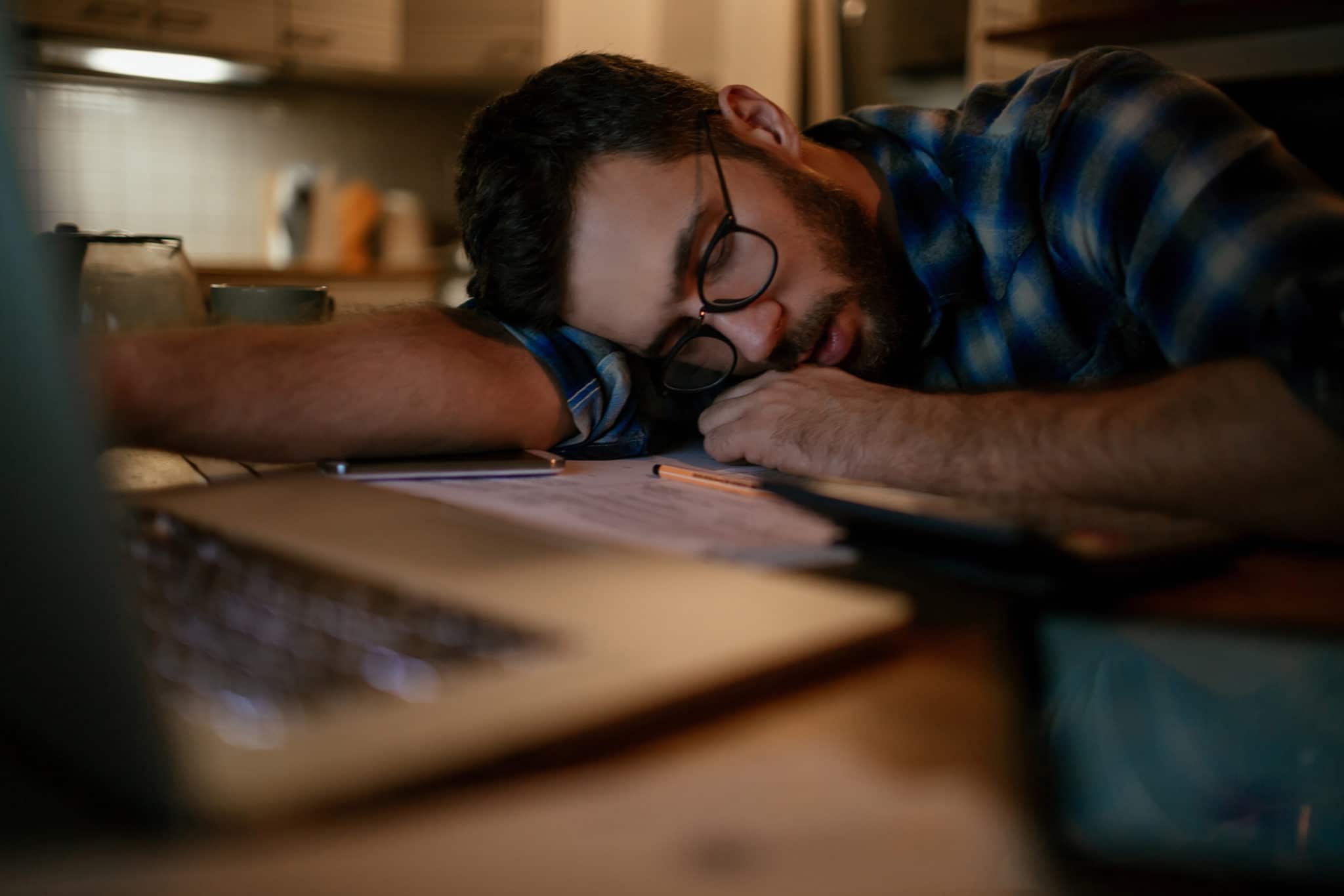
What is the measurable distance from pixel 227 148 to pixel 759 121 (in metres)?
2.92

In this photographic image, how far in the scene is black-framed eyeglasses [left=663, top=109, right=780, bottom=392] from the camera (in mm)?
1110

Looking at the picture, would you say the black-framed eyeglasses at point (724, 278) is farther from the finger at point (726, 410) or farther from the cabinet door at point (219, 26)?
the cabinet door at point (219, 26)

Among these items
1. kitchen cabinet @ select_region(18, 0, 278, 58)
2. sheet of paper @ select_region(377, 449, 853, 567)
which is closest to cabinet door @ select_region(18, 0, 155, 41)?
kitchen cabinet @ select_region(18, 0, 278, 58)

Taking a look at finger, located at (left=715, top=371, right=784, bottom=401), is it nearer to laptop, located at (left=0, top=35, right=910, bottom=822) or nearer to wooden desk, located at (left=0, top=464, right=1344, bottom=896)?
laptop, located at (left=0, top=35, right=910, bottom=822)

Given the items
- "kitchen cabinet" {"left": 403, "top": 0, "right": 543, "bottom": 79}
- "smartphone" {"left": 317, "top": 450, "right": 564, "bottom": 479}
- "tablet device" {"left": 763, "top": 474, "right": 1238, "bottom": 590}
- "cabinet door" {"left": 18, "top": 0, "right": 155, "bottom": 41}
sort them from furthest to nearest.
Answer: "kitchen cabinet" {"left": 403, "top": 0, "right": 543, "bottom": 79}, "cabinet door" {"left": 18, "top": 0, "right": 155, "bottom": 41}, "smartphone" {"left": 317, "top": 450, "right": 564, "bottom": 479}, "tablet device" {"left": 763, "top": 474, "right": 1238, "bottom": 590}

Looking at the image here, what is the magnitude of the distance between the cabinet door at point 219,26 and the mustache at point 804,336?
2.77m

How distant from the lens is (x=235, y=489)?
2.13 ft

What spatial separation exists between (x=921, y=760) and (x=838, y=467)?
A: 56 cm

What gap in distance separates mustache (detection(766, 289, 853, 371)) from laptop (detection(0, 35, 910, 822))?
65 centimetres

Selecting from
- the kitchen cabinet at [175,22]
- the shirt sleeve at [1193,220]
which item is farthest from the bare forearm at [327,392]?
the kitchen cabinet at [175,22]

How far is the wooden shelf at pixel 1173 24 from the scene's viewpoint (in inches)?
93.7

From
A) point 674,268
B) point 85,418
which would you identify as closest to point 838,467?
point 674,268

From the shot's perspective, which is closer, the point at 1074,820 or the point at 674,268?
the point at 1074,820

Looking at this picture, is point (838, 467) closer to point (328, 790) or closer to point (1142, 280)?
point (1142, 280)
